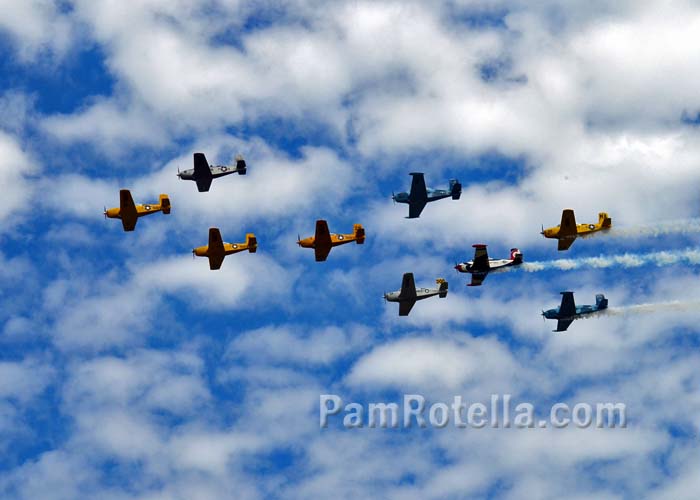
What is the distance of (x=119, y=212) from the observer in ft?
486

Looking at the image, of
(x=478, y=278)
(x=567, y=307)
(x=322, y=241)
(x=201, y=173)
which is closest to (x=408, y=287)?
(x=478, y=278)

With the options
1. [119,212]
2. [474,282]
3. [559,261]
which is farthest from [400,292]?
[119,212]

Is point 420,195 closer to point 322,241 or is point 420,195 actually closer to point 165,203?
point 322,241

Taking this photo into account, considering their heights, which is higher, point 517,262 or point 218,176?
point 218,176

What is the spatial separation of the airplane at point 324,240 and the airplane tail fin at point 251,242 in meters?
5.86

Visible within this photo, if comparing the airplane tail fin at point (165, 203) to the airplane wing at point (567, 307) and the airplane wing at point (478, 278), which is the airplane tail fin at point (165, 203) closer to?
the airplane wing at point (478, 278)

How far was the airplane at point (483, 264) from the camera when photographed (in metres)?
148

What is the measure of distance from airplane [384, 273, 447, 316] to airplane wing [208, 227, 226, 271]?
18.6m

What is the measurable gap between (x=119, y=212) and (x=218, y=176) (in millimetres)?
10969

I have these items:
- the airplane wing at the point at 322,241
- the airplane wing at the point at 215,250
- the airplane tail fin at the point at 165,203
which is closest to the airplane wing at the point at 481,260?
the airplane wing at the point at 322,241

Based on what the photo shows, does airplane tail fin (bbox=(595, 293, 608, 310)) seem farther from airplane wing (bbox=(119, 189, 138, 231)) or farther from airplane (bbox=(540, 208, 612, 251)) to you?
airplane wing (bbox=(119, 189, 138, 231))

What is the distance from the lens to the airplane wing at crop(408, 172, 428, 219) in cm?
14788

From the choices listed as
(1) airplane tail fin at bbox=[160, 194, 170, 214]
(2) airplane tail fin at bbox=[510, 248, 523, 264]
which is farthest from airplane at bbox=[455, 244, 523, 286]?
(1) airplane tail fin at bbox=[160, 194, 170, 214]

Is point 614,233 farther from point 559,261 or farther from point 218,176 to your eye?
point 218,176
